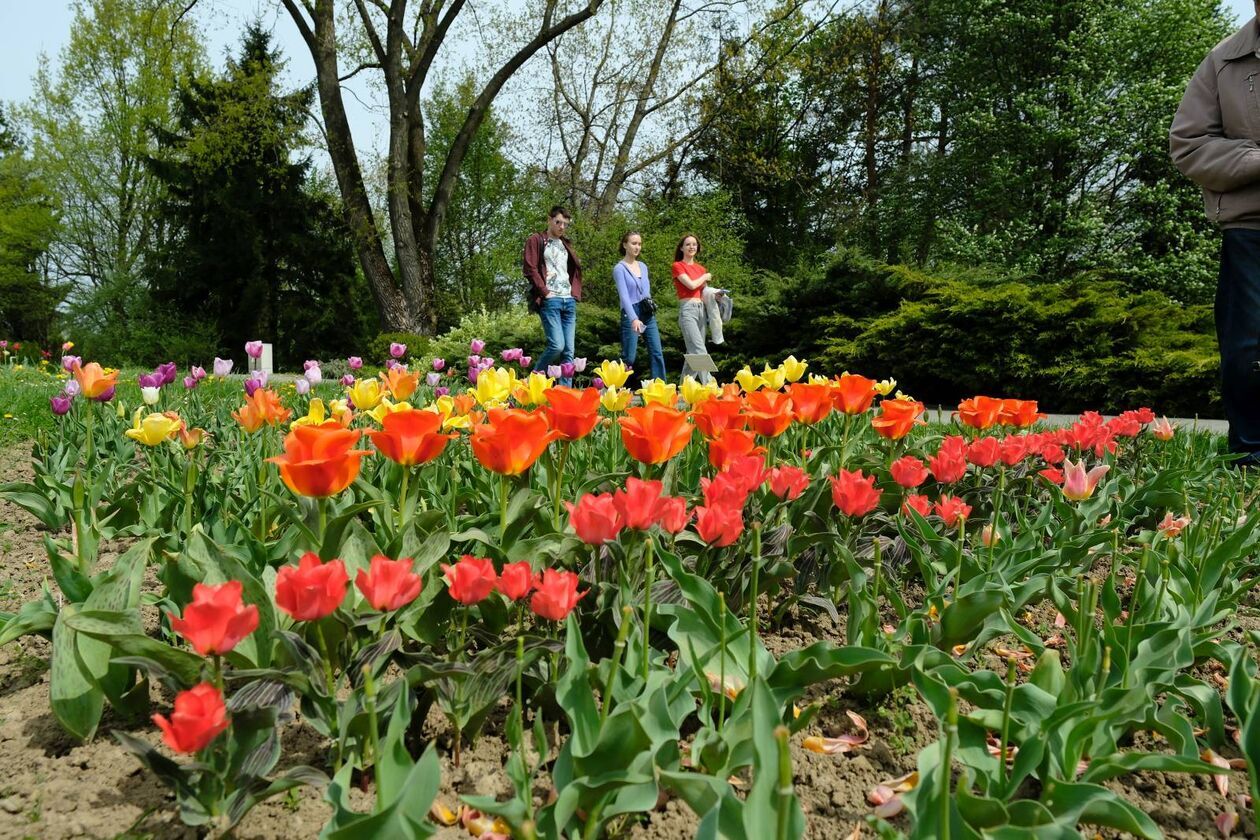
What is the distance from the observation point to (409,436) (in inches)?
59.7

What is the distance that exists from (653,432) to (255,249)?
22083 millimetres

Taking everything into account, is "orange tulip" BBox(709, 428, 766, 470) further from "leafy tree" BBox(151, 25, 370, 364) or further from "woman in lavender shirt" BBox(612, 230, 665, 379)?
"leafy tree" BBox(151, 25, 370, 364)

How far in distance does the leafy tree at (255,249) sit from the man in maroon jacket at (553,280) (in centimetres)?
1588

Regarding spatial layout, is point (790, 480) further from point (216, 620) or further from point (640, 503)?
point (216, 620)

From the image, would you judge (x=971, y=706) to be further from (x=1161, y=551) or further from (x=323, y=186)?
(x=323, y=186)

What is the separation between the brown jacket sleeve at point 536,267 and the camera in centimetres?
732

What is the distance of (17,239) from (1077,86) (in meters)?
28.2

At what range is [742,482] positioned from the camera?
149 cm

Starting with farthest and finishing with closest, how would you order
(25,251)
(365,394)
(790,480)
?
1. (25,251)
2. (365,394)
3. (790,480)

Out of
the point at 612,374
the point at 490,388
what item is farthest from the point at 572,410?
the point at 612,374

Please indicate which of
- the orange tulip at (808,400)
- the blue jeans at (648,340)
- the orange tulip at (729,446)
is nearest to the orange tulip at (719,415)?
the orange tulip at (729,446)

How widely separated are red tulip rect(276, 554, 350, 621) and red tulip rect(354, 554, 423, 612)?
4 centimetres

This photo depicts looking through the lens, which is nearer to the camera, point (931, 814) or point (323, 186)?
point (931, 814)

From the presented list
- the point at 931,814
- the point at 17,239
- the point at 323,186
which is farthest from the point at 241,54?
the point at 931,814
